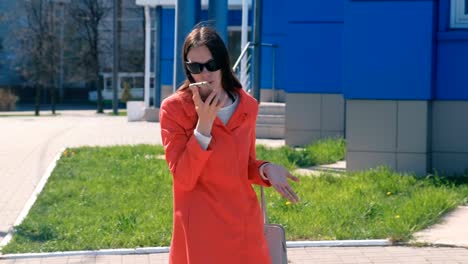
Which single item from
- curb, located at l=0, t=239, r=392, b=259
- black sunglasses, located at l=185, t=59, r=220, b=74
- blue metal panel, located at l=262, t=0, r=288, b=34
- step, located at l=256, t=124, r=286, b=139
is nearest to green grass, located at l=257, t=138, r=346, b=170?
step, located at l=256, t=124, r=286, b=139

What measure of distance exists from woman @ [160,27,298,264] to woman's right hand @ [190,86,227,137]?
2cm

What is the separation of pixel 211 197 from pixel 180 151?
0.24 m

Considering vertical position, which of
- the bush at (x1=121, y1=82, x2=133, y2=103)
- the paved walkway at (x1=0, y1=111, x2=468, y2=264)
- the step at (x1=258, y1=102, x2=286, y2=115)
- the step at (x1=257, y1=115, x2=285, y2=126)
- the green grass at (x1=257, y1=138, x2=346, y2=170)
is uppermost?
the step at (x1=258, y1=102, x2=286, y2=115)

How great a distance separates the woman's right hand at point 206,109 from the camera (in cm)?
358

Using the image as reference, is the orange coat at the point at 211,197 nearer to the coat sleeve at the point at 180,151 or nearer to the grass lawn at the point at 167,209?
the coat sleeve at the point at 180,151

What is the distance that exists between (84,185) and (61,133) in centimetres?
1225

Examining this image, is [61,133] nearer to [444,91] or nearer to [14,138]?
[14,138]

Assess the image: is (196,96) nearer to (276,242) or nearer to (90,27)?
(276,242)

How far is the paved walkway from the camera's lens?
24.8 ft

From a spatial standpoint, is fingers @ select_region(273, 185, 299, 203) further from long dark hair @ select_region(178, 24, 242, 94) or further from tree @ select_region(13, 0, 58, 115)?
tree @ select_region(13, 0, 58, 115)

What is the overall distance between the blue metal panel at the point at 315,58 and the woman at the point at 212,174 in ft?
43.2

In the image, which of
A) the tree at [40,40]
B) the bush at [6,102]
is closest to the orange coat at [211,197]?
the tree at [40,40]

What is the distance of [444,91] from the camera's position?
38.1 feet

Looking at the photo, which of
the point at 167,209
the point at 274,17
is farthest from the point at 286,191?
the point at 274,17
